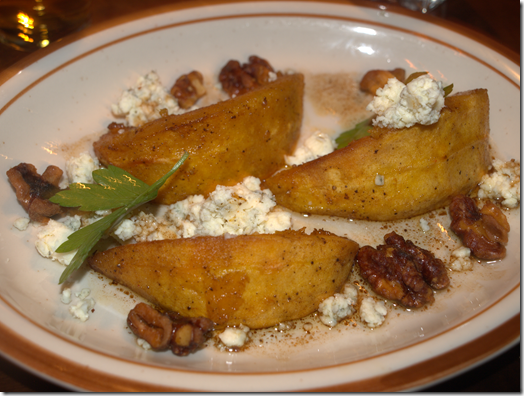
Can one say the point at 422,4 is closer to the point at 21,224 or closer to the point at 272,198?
the point at 272,198

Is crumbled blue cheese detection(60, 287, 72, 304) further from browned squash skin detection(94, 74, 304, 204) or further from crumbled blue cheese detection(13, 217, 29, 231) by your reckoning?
browned squash skin detection(94, 74, 304, 204)

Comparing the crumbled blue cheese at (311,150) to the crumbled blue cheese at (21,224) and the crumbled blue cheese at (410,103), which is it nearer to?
the crumbled blue cheese at (410,103)

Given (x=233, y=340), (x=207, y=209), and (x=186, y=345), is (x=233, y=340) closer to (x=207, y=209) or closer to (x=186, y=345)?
(x=186, y=345)

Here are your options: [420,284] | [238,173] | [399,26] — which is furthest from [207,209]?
[399,26]

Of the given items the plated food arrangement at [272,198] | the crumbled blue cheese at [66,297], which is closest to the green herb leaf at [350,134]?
the plated food arrangement at [272,198]

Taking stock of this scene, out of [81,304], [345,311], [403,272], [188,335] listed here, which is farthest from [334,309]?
[81,304]
